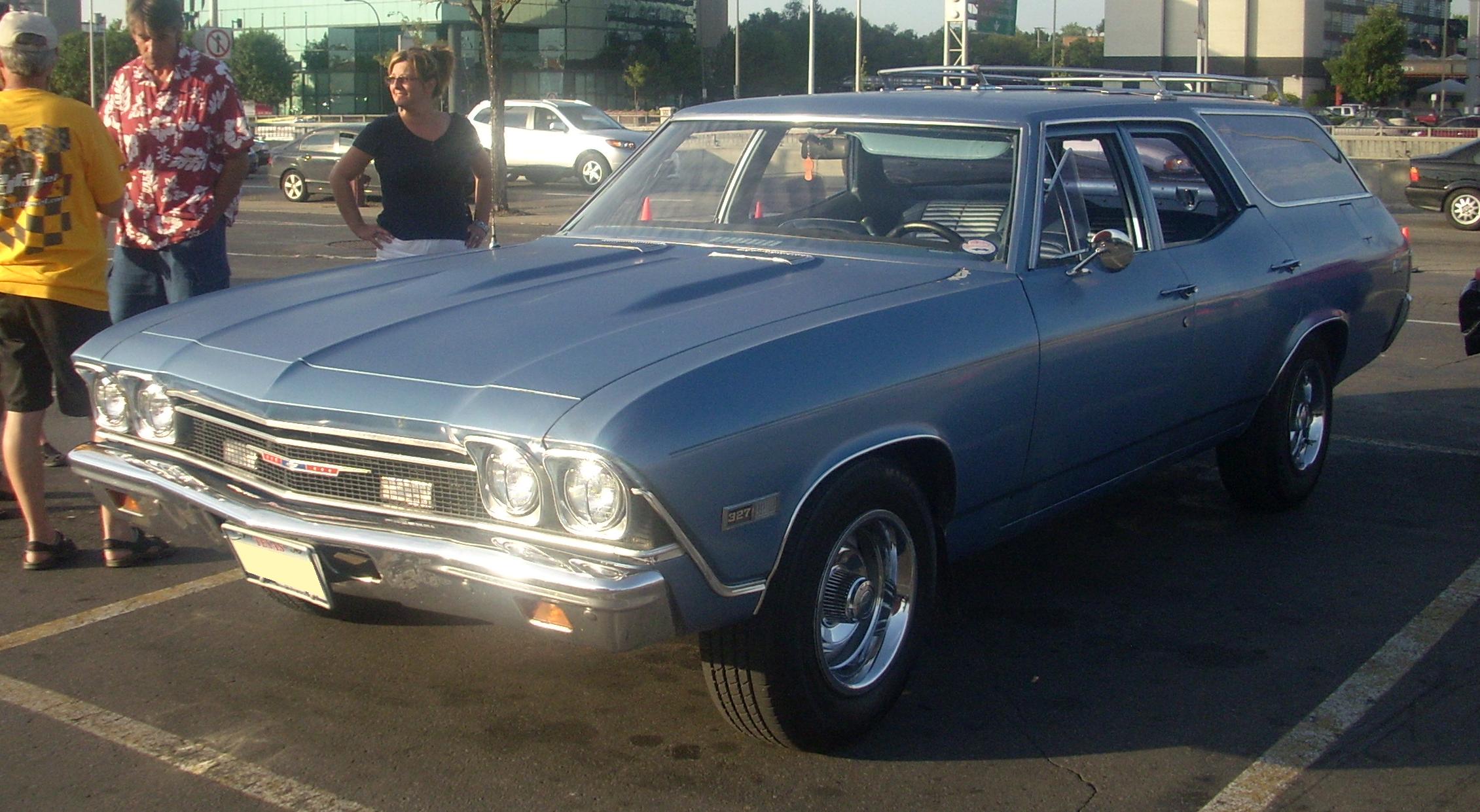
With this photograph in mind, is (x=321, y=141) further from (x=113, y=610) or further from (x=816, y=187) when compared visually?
(x=816, y=187)

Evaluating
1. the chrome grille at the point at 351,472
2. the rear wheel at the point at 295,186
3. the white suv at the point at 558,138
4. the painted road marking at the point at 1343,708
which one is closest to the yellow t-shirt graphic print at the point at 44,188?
the chrome grille at the point at 351,472

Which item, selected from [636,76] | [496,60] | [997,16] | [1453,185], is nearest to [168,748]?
[496,60]

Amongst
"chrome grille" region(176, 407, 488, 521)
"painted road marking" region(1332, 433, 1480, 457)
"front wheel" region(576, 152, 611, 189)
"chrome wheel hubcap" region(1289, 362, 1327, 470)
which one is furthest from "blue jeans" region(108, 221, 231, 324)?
"front wheel" region(576, 152, 611, 189)

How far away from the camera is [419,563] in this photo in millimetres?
3297

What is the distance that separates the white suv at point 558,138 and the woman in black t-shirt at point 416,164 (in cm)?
2165

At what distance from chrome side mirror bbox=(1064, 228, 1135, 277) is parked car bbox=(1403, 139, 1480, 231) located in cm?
1736

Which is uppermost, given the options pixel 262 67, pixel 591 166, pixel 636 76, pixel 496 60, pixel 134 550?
pixel 262 67

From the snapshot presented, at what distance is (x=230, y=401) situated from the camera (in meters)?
3.64

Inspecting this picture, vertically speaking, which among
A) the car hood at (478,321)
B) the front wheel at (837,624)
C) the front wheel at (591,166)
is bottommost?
the front wheel at (837,624)

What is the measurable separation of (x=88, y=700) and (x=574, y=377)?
72.9 inches

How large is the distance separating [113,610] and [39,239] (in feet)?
4.32

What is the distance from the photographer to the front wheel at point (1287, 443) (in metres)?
5.73

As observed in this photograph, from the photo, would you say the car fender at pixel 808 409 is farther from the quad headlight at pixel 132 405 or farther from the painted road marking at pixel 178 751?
the quad headlight at pixel 132 405

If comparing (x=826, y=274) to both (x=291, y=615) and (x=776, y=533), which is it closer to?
(x=776, y=533)
